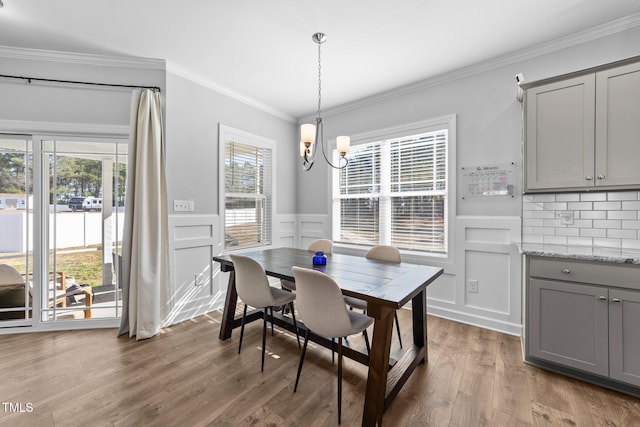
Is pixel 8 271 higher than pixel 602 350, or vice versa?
pixel 8 271

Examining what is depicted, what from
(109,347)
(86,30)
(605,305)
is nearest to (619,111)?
(605,305)

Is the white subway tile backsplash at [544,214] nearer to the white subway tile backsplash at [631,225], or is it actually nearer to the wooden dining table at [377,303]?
the white subway tile backsplash at [631,225]

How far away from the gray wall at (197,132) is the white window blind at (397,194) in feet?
5.47

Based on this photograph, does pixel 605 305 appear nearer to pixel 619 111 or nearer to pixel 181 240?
pixel 619 111

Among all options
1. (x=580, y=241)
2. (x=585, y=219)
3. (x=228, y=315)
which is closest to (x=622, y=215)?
(x=585, y=219)

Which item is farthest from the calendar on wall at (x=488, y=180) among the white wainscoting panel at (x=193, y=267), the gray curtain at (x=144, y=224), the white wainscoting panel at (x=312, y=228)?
the gray curtain at (x=144, y=224)

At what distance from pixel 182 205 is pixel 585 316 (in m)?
3.71

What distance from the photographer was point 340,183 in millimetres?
4176

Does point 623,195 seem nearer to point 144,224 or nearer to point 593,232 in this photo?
point 593,232

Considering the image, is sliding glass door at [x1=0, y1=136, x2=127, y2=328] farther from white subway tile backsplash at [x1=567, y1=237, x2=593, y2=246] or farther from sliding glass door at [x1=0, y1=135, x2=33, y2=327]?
white subway tile backsplash at [x1=567, y1=237, x2=593, y2=246]

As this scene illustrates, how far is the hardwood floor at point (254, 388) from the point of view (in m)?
1.65

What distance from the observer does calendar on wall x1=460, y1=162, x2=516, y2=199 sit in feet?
9.09

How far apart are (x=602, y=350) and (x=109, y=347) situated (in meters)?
3.89

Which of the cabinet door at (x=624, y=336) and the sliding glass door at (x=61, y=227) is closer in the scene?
the cabinet door at (x=624, y=336)
